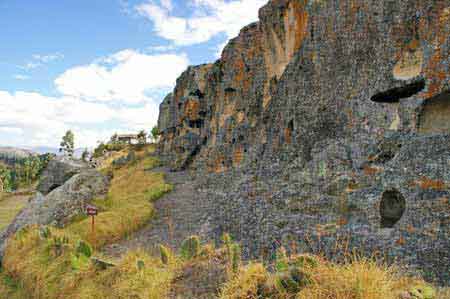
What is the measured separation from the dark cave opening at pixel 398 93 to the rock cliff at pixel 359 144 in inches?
0.8

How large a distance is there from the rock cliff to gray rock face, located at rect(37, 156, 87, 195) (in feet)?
30.0

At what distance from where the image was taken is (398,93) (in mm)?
7449

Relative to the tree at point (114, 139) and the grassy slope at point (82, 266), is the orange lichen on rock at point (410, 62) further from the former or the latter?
the tree at point (114, 139)

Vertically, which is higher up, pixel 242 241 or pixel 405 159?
pixel 405 159

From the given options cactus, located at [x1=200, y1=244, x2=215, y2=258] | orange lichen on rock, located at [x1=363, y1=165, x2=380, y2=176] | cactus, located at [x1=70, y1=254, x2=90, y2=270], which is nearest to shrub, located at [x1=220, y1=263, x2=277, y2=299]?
cactus, located at [x1=200, y1=244, x2=215, y2=258]

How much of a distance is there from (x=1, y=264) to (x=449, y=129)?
12708mm

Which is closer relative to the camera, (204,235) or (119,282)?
(119,282)

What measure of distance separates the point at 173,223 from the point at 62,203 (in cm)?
436

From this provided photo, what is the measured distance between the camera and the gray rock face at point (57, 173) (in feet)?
51.8

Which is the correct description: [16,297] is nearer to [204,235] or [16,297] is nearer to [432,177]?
[204,235]

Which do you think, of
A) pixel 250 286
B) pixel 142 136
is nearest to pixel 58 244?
pixel 250 286

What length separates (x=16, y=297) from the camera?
918cm

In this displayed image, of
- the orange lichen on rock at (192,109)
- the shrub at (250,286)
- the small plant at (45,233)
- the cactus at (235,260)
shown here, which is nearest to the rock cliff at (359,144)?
the cactus at (235,260)

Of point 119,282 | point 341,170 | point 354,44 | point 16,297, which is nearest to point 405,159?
point 341,170
